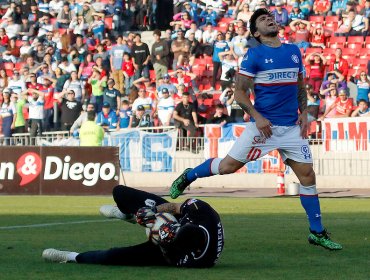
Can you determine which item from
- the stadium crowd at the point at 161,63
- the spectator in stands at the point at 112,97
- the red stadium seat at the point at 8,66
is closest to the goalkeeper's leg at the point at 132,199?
the stadium crowd at the point at 161,63

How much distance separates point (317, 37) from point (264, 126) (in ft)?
69.0

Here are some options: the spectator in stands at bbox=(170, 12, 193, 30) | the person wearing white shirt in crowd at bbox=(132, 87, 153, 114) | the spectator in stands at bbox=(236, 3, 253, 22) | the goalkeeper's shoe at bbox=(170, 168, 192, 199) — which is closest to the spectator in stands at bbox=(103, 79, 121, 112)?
the person wearing white shirt in crowd at bbox=(132, 87, 153, 114)

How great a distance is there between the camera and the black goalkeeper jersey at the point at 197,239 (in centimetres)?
929

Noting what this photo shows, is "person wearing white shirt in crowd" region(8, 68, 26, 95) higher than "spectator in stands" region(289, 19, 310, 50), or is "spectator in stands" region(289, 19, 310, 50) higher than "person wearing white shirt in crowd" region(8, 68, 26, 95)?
"spectator in stands" region(289, 19, 310, 50)

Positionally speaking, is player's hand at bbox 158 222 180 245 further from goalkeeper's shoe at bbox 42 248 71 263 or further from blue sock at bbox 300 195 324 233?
blue sock at bbox 300 195 324 233

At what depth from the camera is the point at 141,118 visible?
101ft

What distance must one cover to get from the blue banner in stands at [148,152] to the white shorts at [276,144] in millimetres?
16738

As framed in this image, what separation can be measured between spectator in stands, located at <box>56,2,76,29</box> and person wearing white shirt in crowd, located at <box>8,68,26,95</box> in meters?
3.72

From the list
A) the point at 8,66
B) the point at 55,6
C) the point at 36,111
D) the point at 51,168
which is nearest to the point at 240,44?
the point at 36,111

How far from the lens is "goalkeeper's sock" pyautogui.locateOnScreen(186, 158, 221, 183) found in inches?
480

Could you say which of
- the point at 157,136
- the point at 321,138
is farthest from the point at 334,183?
the point at 157,136

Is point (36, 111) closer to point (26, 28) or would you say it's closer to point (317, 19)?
point (26, 28)

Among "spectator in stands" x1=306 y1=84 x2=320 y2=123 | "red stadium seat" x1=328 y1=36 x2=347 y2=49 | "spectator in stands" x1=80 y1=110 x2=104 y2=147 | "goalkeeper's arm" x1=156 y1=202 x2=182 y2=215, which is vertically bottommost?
"goalkeeper's arm" x1=156 y1=202 x2=182 y2=215

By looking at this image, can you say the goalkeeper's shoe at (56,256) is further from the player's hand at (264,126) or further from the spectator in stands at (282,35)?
the spectator in stands at (282,35)
